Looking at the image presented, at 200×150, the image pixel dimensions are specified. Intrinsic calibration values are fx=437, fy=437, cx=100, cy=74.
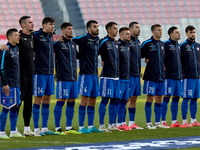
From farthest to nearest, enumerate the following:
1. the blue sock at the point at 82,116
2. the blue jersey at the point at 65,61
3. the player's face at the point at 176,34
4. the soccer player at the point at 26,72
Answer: the player's face at the point at 176,34
the blue sock at the point at 82,116
the blue jersey at the point at 65,61
the soccer player at the point at 26,72

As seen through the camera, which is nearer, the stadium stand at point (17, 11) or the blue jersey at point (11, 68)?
the blue jersey at point (11, 68)

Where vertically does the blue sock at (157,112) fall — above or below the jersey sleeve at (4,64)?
below

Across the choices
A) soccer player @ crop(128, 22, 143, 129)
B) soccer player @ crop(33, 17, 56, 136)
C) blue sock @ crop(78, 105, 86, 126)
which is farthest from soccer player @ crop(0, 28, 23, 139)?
soccer player @ crop(128, 22, 143, 129)

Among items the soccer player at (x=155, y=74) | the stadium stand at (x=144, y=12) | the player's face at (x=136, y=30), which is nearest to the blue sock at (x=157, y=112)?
the soccer player at (x=155, y=74)

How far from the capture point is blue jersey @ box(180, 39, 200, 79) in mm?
9383

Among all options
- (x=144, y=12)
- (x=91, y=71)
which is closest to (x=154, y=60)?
(x=91, y=71)

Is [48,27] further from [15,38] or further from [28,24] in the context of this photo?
[15,38]

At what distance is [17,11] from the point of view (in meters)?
24.8

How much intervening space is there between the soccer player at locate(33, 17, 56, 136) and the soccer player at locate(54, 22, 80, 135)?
185 mm

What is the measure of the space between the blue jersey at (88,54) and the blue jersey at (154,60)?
4.46ft

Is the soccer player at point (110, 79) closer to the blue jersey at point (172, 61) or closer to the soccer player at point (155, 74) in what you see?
the soccer player at point (155, 74)

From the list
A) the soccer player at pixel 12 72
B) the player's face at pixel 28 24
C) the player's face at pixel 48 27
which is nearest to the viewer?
the soccer player at pixel 12 72

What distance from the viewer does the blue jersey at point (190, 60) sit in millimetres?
9383

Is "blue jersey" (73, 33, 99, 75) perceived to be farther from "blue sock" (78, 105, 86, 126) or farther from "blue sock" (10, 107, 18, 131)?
"blue sock" (10, 107, 18, 131)
